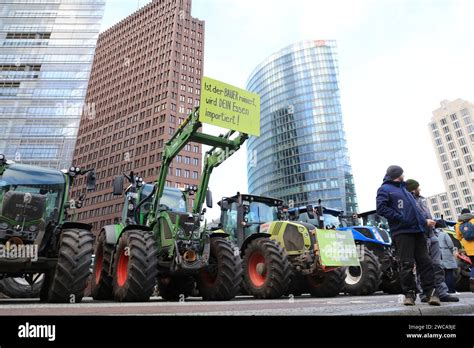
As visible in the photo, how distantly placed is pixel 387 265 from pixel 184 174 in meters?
70.1

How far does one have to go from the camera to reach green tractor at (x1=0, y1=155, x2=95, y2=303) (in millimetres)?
5789

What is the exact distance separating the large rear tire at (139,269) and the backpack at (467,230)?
6406mm

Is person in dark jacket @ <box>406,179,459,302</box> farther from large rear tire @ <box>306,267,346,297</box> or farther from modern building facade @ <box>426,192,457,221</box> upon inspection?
modern building facade @ <box>426,192,457,221</box>

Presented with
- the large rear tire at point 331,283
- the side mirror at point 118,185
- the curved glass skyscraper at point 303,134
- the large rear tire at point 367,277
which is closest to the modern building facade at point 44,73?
the curved glass skyscraper at point 303,134

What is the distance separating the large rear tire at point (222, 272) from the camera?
7078 mm

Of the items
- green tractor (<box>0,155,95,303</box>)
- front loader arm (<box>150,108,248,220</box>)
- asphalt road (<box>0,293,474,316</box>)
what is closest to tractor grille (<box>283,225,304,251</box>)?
front loader arm (<box>150,108,248,220</box>)

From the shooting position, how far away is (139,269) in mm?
6113

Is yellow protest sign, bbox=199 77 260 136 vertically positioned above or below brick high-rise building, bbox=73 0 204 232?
below

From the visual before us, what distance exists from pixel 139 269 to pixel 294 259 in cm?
401

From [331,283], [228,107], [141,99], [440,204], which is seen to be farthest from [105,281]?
[440,204]

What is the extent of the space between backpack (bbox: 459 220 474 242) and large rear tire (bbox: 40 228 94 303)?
7521 mm

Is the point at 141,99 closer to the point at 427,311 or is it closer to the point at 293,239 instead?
the point at 293,239

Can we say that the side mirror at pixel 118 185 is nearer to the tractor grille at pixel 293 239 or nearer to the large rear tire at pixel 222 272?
the large rear tire at pixel 222 272
